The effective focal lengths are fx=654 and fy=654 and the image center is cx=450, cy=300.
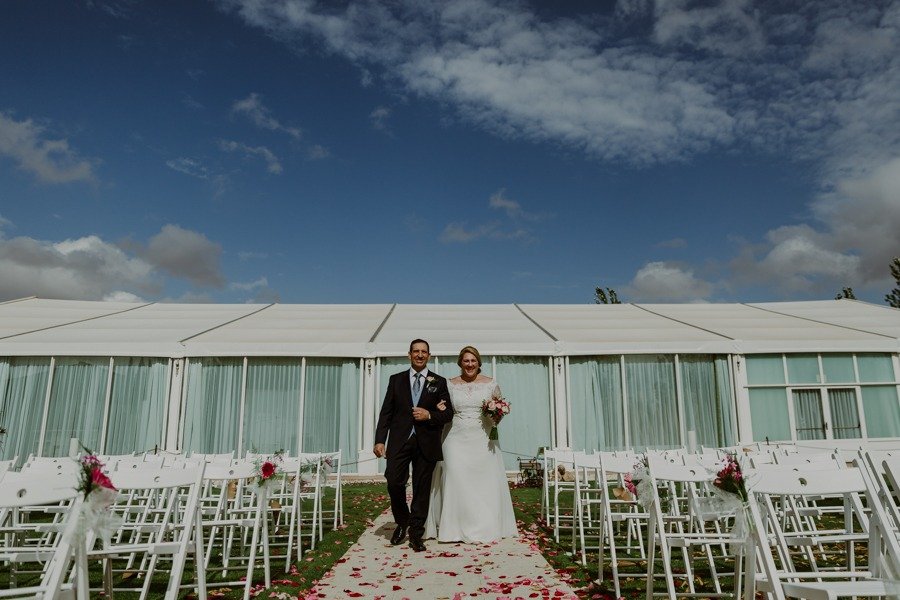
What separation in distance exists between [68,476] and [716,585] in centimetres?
412

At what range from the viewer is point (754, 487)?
3342mm

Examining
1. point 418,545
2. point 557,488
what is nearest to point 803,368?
point 557,488

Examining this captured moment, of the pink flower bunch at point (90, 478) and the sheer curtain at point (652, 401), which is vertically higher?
the sheer curtain at point (652, 401)

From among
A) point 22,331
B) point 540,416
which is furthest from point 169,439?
point 540,416

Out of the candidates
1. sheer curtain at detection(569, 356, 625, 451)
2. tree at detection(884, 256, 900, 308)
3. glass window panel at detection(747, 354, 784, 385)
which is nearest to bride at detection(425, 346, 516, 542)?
sheer curtain at detection(569, 356, 625, 451)

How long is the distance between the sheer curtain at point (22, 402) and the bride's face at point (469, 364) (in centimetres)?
1041

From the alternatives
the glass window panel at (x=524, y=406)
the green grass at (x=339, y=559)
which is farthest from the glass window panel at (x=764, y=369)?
the green grass at (x=339, y=559)

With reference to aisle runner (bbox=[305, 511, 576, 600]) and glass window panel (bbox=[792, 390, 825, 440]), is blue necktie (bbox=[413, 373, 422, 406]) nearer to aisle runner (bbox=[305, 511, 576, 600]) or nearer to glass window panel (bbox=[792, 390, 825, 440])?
aisle runner (bbox=[305, 511, 576, 600])

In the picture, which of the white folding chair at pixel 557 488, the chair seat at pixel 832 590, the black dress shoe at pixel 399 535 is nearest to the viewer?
the chair seat at pixel 832 590

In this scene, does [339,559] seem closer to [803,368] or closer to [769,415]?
[769,415]

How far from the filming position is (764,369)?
1419 cm

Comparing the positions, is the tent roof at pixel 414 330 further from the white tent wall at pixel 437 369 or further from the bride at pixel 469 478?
the bride at pixel 469 478

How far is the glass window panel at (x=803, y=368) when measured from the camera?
1411cm

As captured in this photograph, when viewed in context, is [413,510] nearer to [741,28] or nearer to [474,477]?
[474,477]
